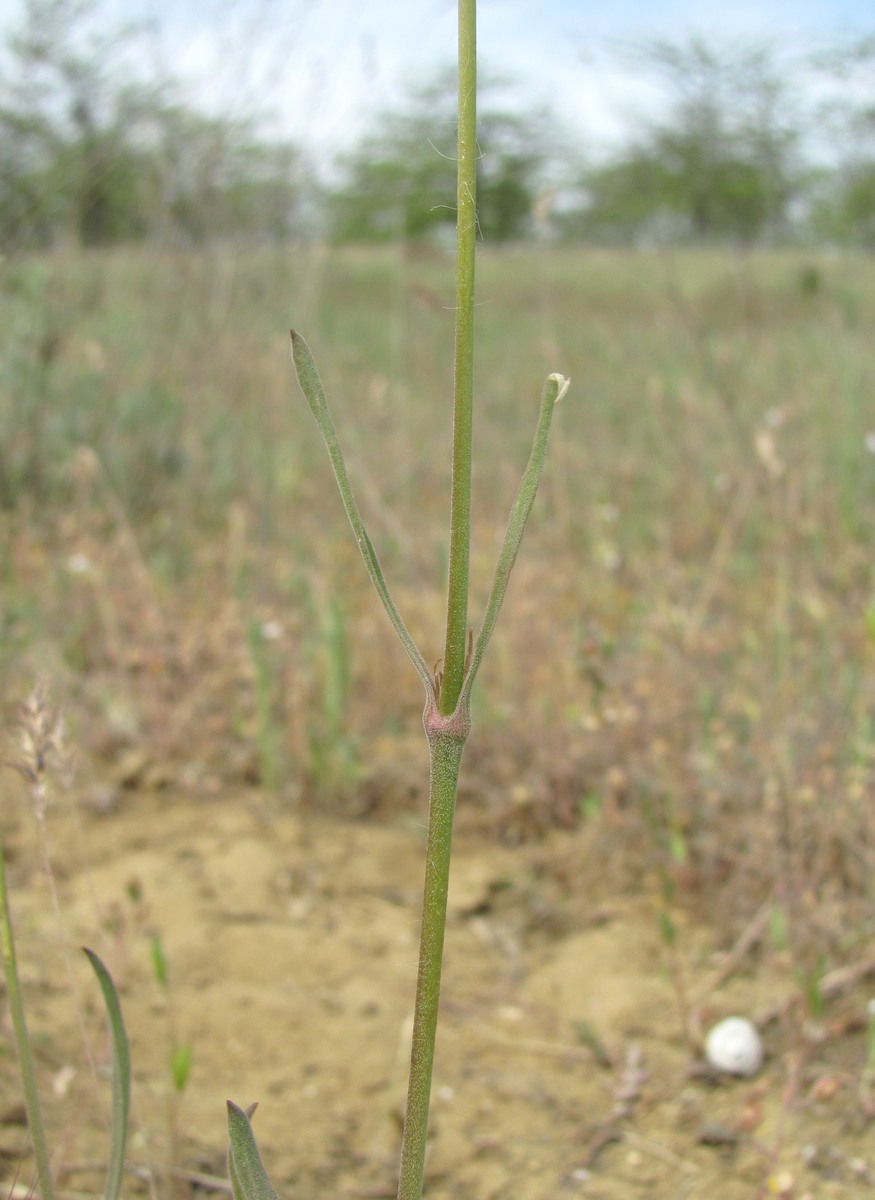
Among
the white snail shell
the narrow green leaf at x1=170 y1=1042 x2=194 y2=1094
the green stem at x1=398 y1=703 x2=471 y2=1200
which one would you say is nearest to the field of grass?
the white snail shell

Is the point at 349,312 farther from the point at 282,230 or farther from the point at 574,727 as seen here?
the point at 574,727

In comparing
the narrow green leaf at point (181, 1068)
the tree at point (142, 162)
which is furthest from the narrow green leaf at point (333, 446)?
the tree at point (142, 162)

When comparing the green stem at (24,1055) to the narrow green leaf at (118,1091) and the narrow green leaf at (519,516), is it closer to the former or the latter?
the narrow green leaf at (118,1091)

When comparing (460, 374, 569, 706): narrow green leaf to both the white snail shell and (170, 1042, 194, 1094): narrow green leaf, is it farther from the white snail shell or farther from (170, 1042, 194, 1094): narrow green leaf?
the white snail shell

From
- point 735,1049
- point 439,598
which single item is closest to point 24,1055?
point 735,1049

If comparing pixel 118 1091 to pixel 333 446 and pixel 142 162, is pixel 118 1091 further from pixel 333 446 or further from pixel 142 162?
pixel 142 162
